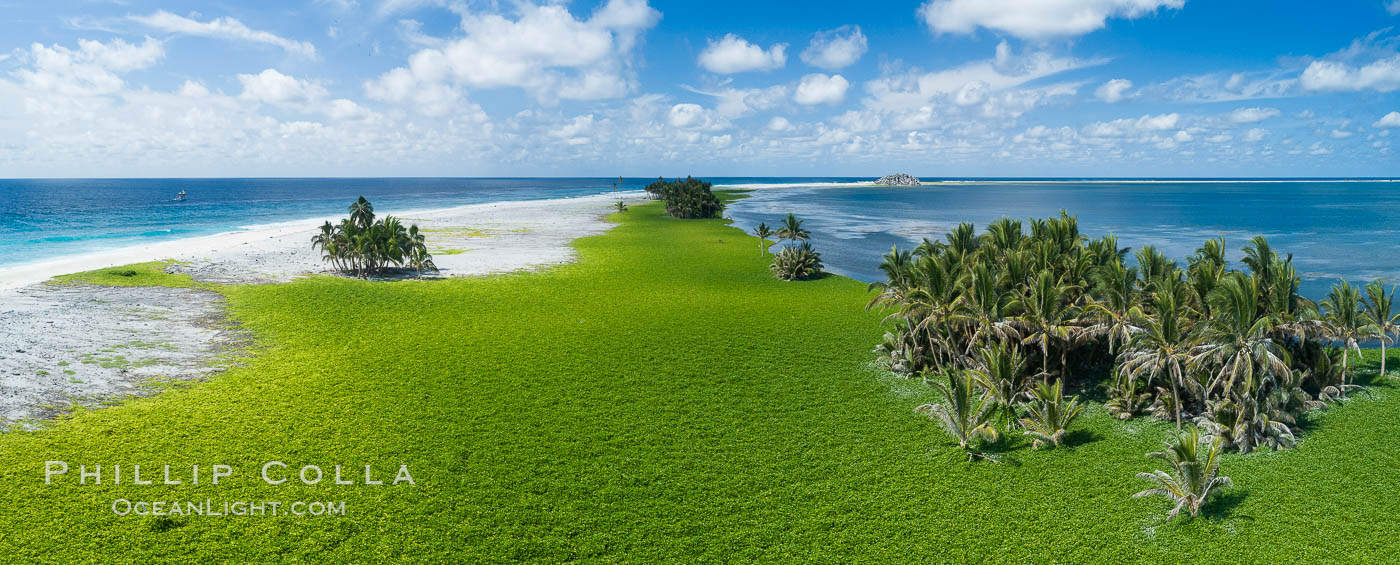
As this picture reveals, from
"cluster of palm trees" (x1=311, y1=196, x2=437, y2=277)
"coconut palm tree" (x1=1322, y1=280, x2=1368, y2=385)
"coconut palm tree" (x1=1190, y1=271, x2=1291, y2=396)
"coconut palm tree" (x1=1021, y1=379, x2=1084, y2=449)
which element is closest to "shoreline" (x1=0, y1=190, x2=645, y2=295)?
"cluster of palm trees" (x1=311, y1=196, x2=437, y2=277)

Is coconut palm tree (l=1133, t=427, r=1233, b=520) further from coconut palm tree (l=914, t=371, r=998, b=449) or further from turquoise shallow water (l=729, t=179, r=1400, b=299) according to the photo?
turquoise shallow water (l=729, t=179, r=1400, b=299)

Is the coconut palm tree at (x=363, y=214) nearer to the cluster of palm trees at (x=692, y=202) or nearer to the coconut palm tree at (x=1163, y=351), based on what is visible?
the coconut palm tree at (x=1163, y=351)

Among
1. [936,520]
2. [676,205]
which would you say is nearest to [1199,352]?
[936,520]

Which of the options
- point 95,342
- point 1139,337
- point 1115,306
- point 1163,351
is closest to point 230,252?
point 95,342

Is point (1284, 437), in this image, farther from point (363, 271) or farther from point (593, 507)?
point (363, 271)

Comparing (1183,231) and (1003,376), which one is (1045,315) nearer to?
(1003,376)

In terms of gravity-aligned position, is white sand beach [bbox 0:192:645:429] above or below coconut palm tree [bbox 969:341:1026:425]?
above
